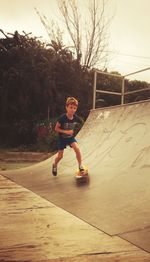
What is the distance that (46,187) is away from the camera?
15.9ft

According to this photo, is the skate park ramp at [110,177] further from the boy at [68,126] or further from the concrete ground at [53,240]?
the boy at [68,126]

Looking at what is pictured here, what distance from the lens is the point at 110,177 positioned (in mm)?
4422

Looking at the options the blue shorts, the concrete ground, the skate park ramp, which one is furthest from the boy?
the concrete ground

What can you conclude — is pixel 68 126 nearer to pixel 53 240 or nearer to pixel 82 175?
pixel 82 175

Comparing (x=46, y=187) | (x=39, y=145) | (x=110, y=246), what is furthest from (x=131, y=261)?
(x=39, y=145)

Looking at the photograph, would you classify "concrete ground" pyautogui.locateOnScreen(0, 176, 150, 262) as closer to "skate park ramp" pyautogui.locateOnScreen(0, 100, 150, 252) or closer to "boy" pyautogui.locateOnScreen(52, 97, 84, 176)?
"skate park ramp" pyautogui.locateOnScreen(0, 100, 150, 252)

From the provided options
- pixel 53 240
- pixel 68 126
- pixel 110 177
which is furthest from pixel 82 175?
pixel 53 240

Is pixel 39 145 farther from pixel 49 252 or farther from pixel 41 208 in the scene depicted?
pixel 49 252

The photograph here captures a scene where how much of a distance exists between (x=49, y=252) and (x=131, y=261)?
0.52 metres

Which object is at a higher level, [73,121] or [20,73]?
[20,73]

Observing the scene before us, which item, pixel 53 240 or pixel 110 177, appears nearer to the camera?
pixel 53 240

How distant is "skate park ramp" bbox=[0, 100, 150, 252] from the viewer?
288 centimetres

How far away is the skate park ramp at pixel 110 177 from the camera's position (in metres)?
2.88

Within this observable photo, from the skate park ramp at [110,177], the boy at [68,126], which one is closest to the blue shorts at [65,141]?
the boy at [68,126]
